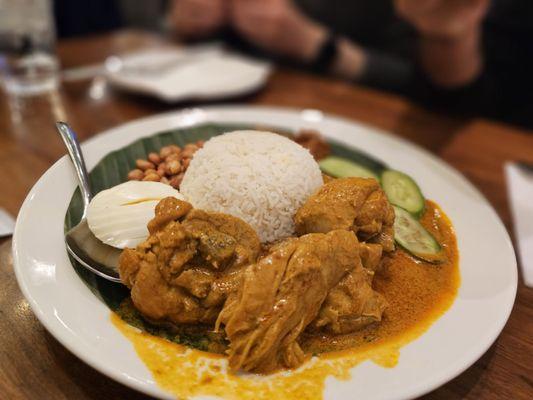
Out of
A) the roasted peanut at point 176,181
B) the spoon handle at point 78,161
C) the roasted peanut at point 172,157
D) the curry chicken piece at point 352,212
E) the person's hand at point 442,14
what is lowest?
the roasted peanut at point 176,181

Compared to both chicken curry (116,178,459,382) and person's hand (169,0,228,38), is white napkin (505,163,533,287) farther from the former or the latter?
person's hand (169,0,228,38)

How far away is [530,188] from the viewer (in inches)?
113

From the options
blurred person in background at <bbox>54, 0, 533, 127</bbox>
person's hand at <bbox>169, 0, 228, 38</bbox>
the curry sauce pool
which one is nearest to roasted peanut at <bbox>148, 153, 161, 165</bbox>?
the curry sauce pool

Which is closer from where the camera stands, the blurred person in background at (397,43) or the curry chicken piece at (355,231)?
the curry chicken piece at (355,231)

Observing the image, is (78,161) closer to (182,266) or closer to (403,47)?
(182,266)

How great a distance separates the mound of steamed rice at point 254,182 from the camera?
2.14 m

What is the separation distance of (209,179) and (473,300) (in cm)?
118

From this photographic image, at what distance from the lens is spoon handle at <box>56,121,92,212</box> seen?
206 centimetres

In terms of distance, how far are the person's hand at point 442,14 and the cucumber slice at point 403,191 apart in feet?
4.21

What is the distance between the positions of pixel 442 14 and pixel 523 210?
1633 mm

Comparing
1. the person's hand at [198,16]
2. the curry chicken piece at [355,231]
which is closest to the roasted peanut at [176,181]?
the curry chicken piece at [355,231]

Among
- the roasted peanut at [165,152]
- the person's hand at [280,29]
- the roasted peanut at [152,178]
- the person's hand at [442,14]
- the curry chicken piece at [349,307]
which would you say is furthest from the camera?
the person's hand at [280,29]

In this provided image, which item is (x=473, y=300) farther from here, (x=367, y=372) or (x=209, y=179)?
(x=209, y=179)

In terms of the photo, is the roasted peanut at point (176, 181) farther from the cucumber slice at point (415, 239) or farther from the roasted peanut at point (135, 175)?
the cucumber slice at point (415, 239)
